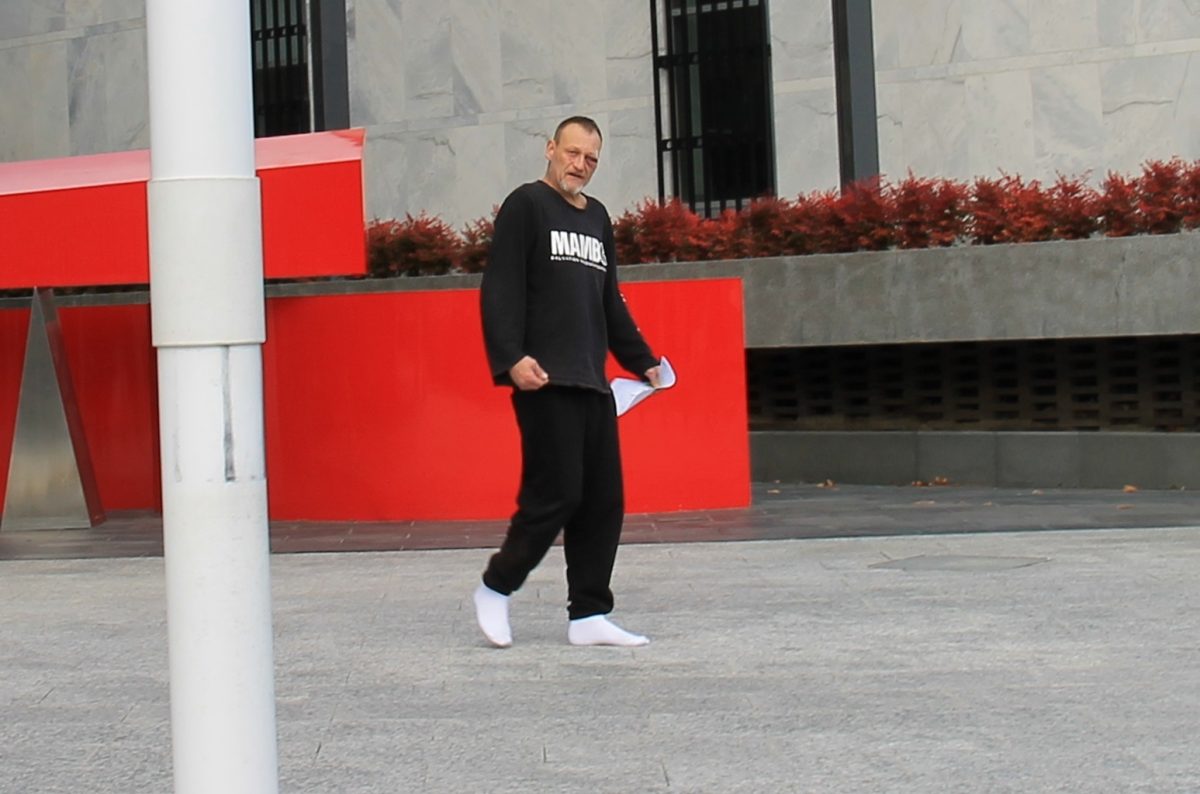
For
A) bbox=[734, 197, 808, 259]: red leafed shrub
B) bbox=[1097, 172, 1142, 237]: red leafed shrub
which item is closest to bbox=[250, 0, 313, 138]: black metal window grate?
bbox=[734, 197, 808, 259]: red leafed shrub

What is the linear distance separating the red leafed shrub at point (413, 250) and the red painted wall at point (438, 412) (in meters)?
2.80

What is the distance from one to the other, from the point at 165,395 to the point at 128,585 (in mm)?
6404

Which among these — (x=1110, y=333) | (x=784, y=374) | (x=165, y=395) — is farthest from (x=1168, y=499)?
(x=165, y=395)

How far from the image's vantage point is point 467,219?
23.2 meters

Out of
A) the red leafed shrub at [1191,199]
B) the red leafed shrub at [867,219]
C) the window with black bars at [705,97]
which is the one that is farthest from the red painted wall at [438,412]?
the window with black bars at [705,97]

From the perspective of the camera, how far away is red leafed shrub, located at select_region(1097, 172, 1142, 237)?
13062 mm

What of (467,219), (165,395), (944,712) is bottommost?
(944,712)

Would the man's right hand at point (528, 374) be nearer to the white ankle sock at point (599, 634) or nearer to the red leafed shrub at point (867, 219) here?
the white ankle sock at point (599, 634)

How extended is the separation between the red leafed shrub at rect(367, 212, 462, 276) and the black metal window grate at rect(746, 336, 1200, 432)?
2543 millimetres

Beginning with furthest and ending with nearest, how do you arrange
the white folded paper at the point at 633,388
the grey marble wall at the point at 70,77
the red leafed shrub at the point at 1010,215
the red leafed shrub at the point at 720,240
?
the grey marble wall at the point at 70,77, the red leafed shrub at the point at 720,240, the red leafed shrub at the point at 1010,215, the white folded paper at the point at 633,388

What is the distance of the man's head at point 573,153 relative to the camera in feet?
21.5

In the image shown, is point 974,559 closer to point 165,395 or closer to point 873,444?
point 873,444

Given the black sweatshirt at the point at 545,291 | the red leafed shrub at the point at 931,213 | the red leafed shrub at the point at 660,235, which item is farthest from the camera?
the red leafed shrub at the point at 660,235

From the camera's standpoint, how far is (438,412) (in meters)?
11.7
